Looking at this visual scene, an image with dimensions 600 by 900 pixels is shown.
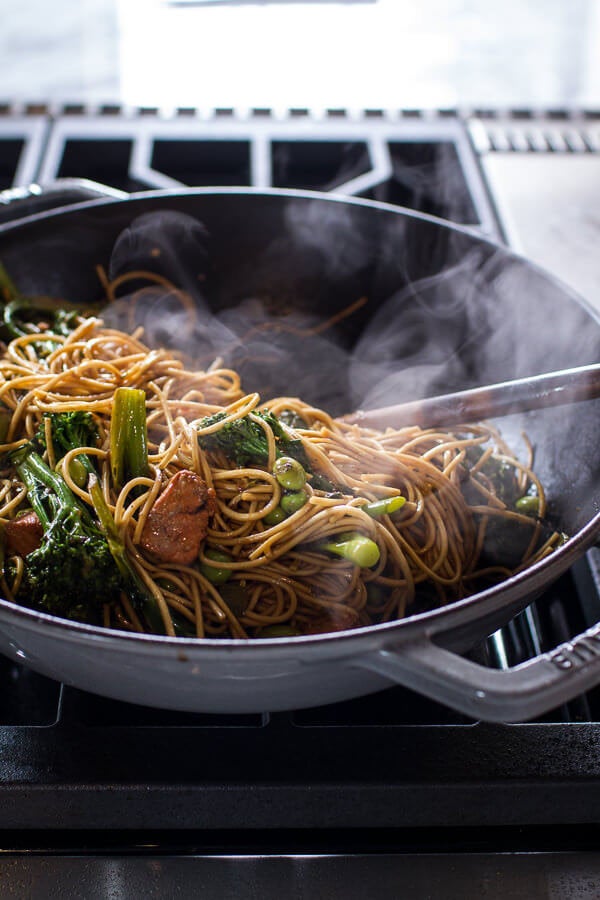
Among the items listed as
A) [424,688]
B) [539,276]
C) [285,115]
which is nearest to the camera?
[424,688]

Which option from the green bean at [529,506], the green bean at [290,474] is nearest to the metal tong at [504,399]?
the green bean at [529,506]

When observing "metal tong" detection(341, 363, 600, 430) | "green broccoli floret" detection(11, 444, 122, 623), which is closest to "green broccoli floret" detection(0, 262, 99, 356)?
"green broccoli floret" detection(11, 444, 122, 623)

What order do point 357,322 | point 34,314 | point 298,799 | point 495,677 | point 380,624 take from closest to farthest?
point 495,677 < point 380,624 < point 298,799 < point 34,314 < point 357,322

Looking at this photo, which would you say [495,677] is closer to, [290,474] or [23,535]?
[290,474]

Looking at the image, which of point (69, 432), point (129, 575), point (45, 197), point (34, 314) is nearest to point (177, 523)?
point (129, 575)

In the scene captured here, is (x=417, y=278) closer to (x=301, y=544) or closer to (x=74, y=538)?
(x=301, y=544)

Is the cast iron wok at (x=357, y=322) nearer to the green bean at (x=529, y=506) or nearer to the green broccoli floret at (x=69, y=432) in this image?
the green bean at (x=529, y=506)

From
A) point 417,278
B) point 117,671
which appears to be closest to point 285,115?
point 417,278
